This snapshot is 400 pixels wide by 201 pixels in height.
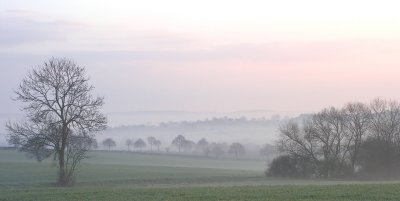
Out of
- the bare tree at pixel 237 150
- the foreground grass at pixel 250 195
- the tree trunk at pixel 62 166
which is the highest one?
the bare tree at pixel 237 150

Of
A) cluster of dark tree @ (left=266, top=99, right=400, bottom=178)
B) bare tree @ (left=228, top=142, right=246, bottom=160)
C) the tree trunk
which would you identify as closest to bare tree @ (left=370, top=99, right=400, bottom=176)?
cluster of dark tree @ (left=266, top=99, right=400, bottom=178)

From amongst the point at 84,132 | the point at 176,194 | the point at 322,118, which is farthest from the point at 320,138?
the point at 176,194

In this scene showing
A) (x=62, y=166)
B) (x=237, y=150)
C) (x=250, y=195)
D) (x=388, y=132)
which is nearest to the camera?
(x=250, y=195)

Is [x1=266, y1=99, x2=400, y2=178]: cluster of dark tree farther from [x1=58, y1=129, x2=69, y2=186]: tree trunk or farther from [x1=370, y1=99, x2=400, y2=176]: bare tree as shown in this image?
[x1=58, y1=129, x2=69, y2=186]: tree trunk

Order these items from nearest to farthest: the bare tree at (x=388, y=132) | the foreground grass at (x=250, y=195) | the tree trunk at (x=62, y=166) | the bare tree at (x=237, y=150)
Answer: the foreground grass at (x=250, y=195), the tree trunk at (x=62, y=166), the bare tree at (x=388, y=132), the bare tree at (x=237, y=150)

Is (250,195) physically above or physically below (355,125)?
below

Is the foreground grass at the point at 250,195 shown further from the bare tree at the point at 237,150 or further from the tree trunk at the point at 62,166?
the bare tree at the point at 237,150

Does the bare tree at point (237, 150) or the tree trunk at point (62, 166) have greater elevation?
the bare tree at point (237, 150)

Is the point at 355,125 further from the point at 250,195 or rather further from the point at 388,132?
the point at 250,195

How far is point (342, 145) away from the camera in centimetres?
7550

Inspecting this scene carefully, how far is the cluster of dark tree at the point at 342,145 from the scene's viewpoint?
72.1 meters

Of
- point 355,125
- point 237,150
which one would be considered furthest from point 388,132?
point 237,150

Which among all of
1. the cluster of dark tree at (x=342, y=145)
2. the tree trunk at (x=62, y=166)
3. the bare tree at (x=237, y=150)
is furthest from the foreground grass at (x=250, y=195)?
the bare tree at (x=237, y=150)

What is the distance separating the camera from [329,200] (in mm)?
25109
